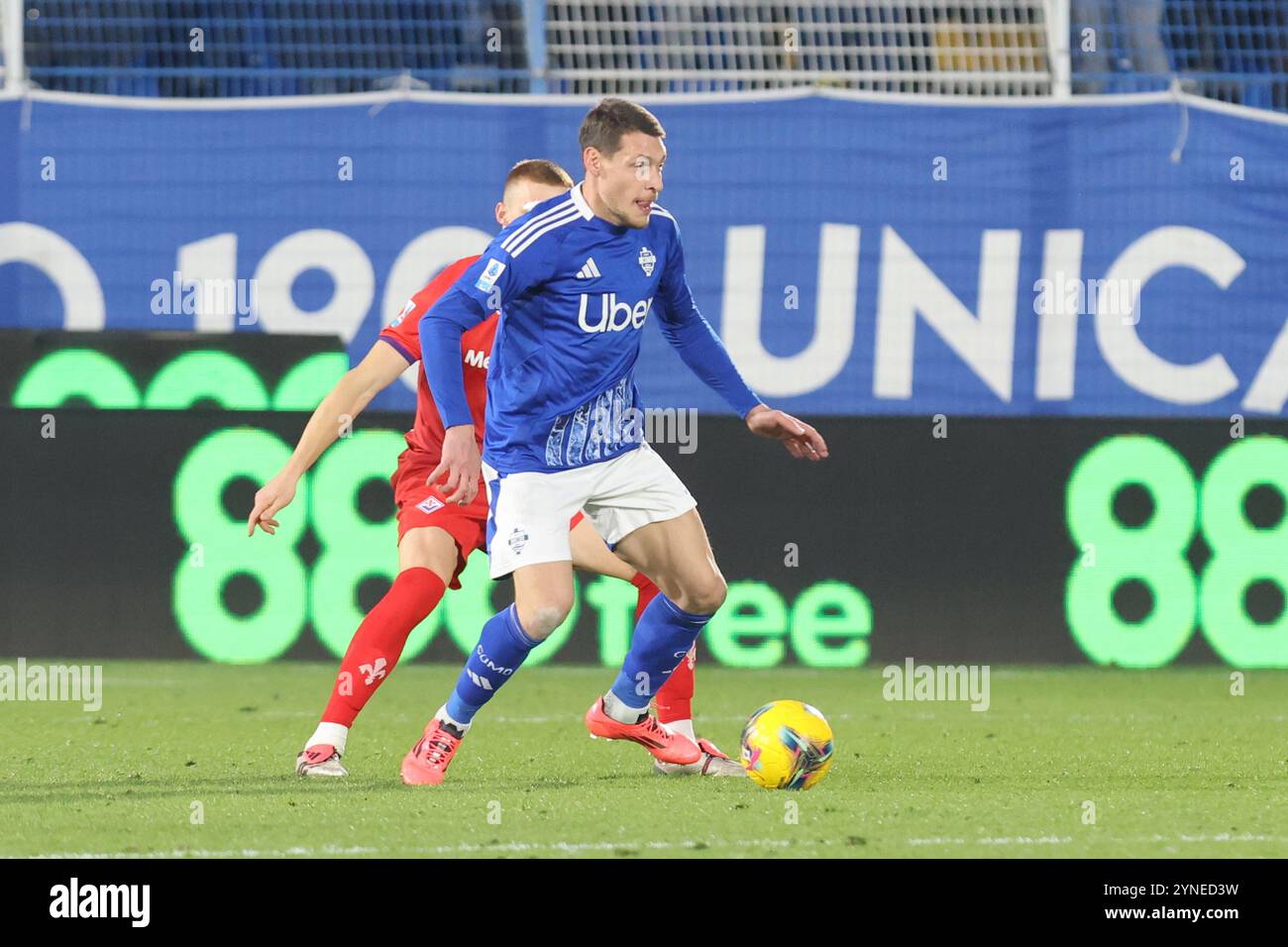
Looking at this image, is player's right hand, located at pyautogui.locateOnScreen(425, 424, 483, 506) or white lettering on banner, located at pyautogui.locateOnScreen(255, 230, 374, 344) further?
white lettering on banner, located at pyautogui.locateOnScreen(255, 230, 374, 344)

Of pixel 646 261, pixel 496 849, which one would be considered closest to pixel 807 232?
pixel 646 261

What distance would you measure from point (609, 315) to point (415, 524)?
3.18ft

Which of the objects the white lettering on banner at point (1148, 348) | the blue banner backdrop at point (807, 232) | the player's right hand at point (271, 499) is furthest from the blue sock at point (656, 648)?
the white lettering on banner at point (1148, 348)

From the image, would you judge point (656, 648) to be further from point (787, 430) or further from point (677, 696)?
point (787, 430)

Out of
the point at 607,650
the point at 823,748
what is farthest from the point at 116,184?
the point at 823,748

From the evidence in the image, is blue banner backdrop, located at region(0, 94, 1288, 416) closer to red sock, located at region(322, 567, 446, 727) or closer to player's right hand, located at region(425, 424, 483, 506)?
red sock, located at region(322, 567, 446, 727)

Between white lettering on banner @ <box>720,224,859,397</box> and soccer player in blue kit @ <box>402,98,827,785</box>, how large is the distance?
4802 millimetres

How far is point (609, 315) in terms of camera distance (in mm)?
5684

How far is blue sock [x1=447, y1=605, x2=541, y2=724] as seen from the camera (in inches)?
225

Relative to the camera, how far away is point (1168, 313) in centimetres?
1084

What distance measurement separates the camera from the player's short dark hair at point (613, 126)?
5.55m

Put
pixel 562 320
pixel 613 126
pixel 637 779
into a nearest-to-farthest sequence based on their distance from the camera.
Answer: pixel 613 126 < pixel 562 320 < pixel 637 779

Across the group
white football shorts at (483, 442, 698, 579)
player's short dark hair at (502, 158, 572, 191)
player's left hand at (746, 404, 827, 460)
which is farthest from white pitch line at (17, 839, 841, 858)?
player's short dark hair at (502, 158, 572, 191)

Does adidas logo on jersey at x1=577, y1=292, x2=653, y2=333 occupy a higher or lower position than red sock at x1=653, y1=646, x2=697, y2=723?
higher
